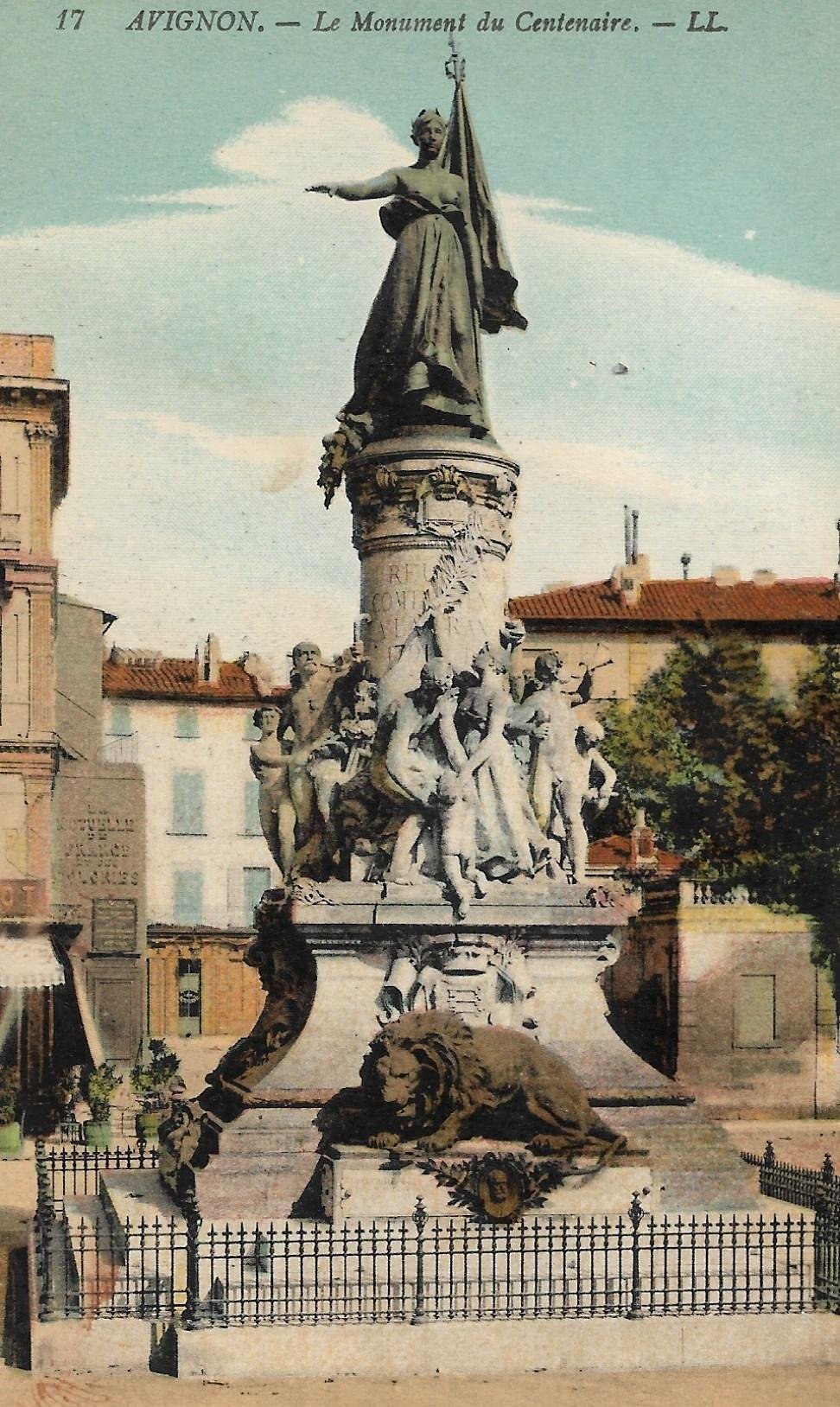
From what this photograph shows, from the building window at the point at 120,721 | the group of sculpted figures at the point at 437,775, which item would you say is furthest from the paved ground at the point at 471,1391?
the building window at the point at 120,721

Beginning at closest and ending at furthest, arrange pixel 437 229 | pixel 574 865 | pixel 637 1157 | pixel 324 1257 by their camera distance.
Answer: pixel 324 1257
pixel 637 1157
pixel 574 865
pixel 437 229

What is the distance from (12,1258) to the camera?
64.7 ft

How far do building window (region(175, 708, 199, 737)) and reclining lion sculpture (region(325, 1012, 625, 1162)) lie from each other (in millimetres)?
38177

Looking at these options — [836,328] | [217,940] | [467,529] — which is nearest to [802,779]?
[836,328]

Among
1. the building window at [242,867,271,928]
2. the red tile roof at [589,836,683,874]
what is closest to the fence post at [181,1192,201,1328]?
the red tile roof at [589,836,683,874]

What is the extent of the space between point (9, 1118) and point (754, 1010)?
12.6 metres

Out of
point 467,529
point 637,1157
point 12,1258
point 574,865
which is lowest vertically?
point 12,1258

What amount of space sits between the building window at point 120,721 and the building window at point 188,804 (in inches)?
68.1

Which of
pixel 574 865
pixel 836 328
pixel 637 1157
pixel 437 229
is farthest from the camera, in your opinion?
A: pixel 836 328

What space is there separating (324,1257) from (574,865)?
179 inches

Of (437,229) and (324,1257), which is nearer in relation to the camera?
(324,1257)

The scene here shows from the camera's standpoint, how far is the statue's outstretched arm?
1988 centimetres

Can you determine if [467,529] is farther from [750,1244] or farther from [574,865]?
[750,1244]

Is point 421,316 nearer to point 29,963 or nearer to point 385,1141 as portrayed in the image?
point 385,1141
